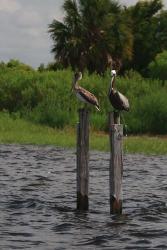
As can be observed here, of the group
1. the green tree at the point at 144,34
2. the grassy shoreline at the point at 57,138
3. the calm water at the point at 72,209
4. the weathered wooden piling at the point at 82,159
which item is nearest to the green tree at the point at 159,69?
the green tree at the point at 144,34

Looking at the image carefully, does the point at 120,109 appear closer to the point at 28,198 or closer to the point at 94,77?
the point at 28,198

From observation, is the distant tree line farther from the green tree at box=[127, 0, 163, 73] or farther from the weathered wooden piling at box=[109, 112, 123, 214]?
the weathered wooden piling at box=[109, 112, 123, 214]

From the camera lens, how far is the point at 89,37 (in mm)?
61312

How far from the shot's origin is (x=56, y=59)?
61688mm

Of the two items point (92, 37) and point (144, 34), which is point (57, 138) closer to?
point (92, 37)

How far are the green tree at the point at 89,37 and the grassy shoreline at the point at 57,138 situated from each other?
1527cm

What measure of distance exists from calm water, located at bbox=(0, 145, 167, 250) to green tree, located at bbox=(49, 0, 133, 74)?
31671 millimetres

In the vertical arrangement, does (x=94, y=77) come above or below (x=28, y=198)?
above

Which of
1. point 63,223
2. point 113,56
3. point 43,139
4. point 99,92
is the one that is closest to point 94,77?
point 99,92

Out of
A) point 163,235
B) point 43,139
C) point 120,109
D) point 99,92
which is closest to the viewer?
point 163,235

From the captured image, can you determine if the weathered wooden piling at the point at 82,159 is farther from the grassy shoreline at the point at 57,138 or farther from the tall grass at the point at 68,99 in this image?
the tall grass at the point at 68,99

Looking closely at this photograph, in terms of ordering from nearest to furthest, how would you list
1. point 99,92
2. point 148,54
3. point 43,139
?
point 43,139 → point 99,92 → point 148,54

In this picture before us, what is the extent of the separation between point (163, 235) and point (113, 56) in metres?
48.2

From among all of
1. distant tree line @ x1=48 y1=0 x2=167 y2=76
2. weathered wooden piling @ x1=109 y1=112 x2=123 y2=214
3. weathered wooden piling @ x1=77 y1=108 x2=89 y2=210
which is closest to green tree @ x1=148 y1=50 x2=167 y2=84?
distant tree line @ x1=48 y1=0 x2=167 y2=76
